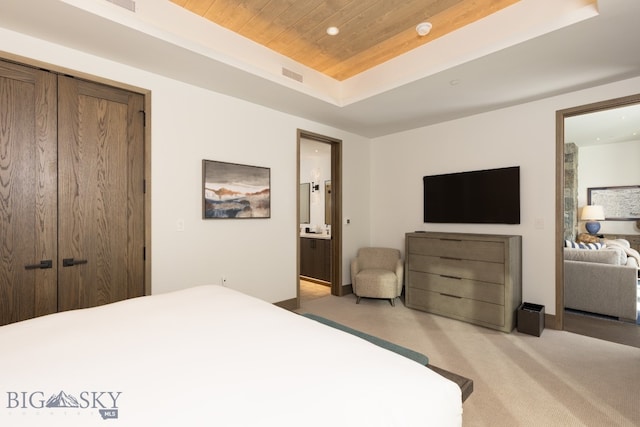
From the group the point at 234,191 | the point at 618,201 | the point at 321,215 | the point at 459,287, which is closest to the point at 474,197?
the point at 459,287

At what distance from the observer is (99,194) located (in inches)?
103

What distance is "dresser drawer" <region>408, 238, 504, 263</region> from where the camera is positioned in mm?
3333

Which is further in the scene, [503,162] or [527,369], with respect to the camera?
[503,162]

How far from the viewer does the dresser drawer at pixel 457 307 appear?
3312 millimetres

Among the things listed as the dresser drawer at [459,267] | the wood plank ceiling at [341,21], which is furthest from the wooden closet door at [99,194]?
the dresser drawer at [459,267]

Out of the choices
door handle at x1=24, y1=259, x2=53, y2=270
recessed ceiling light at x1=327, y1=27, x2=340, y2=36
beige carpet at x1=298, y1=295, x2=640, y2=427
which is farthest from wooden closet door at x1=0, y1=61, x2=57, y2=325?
beige carpet at x1=298, y1=295, x2=640, y2=427

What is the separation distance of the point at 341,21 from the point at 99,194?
8.62 ft

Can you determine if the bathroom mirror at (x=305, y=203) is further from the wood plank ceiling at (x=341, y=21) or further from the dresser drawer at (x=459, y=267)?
the wood plank ceiling at (x=341, y=21)

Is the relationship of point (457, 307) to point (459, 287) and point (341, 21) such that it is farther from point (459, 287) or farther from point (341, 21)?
point (341, 21)

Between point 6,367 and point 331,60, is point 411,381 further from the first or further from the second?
point 331,60

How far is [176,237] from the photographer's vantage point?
3031mm

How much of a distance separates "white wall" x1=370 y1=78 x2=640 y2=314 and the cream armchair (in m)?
0.41

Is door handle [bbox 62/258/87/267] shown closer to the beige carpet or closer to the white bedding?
the white bedding

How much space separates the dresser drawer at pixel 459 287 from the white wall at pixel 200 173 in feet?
5.46
